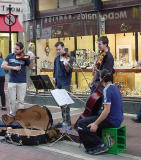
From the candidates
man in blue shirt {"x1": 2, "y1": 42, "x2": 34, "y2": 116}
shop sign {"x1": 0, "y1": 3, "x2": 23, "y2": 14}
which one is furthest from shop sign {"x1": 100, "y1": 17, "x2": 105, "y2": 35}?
shop sign {"x1": 0, "y1": 3, "x2": 23, "y2": 14}

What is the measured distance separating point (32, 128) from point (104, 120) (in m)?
1.79

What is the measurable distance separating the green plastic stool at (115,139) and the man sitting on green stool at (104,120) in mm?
86

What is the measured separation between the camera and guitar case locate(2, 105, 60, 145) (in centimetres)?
654

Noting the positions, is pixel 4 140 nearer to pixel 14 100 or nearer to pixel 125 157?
pixel 14 100

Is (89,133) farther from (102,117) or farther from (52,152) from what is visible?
(52,152)

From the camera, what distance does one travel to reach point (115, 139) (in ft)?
19.4

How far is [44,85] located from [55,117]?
4.28 ft

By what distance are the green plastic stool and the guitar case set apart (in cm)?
112

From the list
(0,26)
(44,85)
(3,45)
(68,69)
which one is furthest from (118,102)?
(3,45)

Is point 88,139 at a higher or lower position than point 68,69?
lower

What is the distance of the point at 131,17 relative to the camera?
10008mm

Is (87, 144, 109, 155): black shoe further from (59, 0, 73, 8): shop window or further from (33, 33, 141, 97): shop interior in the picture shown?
(59, 0, 73, 8): shop window

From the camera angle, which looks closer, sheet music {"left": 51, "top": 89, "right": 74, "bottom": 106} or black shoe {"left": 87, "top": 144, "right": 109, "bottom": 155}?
black shoe {"left": 87, "top": 144, "right": 109, "bottom": 155}

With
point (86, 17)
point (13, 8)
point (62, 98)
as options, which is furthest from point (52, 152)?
point (13, 8)
